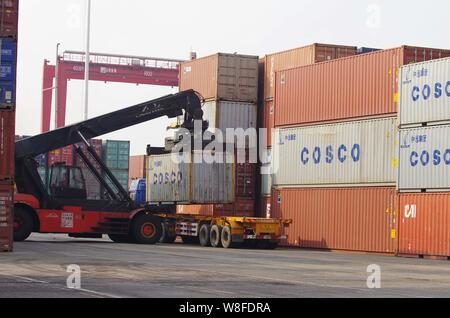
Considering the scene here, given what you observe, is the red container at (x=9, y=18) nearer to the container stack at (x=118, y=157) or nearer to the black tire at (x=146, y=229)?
the black tire at (x=146, y=229)

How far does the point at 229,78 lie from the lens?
133 feet

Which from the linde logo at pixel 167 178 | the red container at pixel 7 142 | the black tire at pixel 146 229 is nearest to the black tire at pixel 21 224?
the black tire at pixel 146 229

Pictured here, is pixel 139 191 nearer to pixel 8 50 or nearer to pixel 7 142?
pixel 7 142

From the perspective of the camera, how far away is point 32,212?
1326 inches

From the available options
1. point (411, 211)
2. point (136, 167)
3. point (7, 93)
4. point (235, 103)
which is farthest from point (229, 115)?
point (136, 167)

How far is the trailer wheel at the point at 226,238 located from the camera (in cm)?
3538

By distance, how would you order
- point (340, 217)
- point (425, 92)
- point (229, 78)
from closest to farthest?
point (425, 92), point (340, 217), point (229, 78)

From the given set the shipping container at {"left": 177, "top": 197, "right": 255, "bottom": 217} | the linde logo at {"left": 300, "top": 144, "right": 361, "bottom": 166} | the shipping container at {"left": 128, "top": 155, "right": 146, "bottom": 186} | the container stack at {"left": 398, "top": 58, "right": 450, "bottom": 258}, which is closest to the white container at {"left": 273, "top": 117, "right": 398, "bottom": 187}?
the linde logo at {"left": 300, "top": 144, "right": 361, "bottom": 166}

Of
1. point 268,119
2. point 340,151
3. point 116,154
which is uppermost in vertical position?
point 268,119

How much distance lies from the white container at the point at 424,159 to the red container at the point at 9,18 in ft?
44.8

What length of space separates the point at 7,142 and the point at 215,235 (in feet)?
40.8

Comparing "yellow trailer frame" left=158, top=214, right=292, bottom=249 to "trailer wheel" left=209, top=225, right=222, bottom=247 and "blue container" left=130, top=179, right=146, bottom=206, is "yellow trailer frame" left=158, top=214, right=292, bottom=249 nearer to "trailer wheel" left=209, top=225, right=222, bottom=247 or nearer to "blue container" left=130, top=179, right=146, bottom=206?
"trailer wheel" left=209, top=225, right=222, bottom=247

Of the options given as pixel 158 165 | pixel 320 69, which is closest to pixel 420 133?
pixel 320 69

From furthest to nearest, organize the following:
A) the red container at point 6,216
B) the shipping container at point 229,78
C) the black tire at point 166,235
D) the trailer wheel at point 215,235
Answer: the shipping container at point 229,78
the black tire at point 166,235
the trailer wheel at point 215,235
the red container at point 6,216
